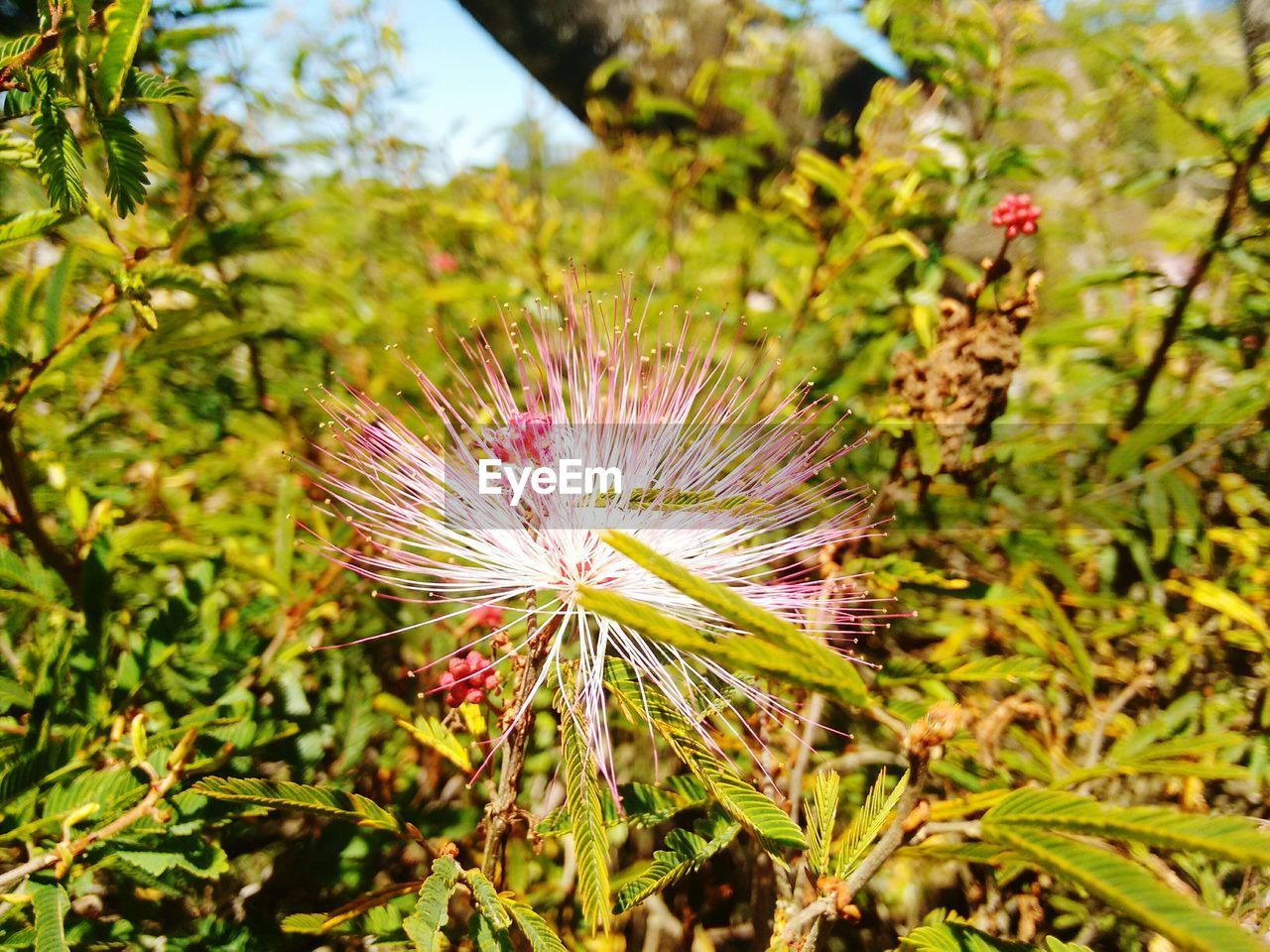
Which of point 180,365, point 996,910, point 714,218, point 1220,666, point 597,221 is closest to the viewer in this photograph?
point 996,910

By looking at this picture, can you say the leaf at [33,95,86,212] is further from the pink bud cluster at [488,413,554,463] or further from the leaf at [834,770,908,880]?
the leaf at [834,770,908,880]

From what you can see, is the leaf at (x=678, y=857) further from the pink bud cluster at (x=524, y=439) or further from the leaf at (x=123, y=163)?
the leaf at (x=123, y=163)

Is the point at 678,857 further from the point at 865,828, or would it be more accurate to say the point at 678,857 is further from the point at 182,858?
the point at 182,858

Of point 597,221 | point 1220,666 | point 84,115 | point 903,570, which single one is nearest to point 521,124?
point 597,221

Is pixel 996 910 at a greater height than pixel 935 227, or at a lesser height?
lesser

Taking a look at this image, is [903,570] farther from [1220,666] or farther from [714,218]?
[714,218]

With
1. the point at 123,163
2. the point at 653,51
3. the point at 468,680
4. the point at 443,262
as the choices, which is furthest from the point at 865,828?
the point at 653,51
